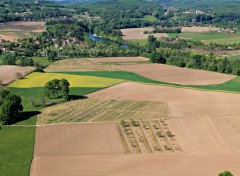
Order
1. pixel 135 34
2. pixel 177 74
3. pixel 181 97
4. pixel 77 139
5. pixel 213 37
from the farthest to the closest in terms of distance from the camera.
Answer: pixel 135 34
pixel 213 37
pixel 177 74
pixel 181 97
pixel 77 139

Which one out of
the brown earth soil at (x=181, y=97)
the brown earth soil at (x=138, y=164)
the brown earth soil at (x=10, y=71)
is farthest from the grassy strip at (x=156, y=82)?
the brown earth soil at (x=138, y=164)

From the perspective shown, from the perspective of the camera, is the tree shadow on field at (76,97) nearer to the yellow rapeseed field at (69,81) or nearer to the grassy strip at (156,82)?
the yellow rapeseed field at (69,81)

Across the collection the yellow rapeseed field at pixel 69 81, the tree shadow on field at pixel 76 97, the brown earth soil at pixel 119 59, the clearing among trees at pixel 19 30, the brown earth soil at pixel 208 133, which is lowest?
the brown earth soil at pixel 119 59

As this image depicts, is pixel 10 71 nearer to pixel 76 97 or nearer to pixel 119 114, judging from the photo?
pixel 76 97

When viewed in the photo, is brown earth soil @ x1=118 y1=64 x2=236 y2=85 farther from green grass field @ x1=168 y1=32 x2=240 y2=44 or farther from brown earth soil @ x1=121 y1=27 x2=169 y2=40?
brown earth soil @ x1=121 y1=27 x2=169 y2=40

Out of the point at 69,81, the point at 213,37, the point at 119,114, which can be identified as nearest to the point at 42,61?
the point at 69,81

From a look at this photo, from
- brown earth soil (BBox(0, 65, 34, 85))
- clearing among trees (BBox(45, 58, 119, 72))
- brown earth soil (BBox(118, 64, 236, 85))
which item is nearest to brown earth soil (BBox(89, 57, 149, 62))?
clearing among trees (BBox(45, 58, 119, 72))
